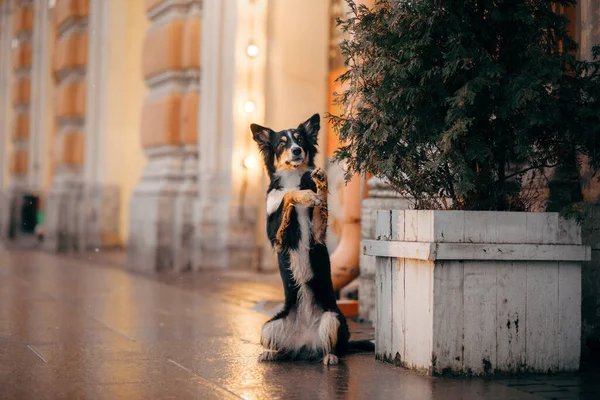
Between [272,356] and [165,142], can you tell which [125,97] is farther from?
[272,356]

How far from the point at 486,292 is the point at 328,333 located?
1110 millimetres

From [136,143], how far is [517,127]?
15859mm

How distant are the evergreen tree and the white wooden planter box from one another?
9.1 inches

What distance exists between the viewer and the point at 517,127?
559 centimetres

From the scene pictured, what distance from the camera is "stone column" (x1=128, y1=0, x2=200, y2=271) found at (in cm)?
1442

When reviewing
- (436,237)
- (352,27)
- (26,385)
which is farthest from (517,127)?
(26,385)

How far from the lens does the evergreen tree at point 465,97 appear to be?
5461 mm

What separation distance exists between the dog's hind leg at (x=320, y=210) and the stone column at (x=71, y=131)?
16173mm

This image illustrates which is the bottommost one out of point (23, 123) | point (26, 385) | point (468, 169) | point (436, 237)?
point (26, 385)

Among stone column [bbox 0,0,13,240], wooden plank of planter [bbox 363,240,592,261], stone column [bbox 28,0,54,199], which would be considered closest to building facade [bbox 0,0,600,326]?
wooden plank of planter [bbox 363,240,592,261]

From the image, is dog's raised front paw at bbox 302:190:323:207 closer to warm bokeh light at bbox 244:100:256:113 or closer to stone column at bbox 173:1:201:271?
warm bokeh light at bbox 244:100:256:113

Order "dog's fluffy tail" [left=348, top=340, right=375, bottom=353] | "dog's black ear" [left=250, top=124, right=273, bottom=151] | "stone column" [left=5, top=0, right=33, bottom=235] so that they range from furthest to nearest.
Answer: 1. "stone column" [left=5, top=0, right=33, bottom=235]
2. "dog's fluffy tail" [left=348, top=340, right=375, bottom=353]
3. "dog's black ear" [left=250, top=124, right=273, bottom=151]

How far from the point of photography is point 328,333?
5984mm

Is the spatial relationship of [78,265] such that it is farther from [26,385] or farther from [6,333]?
[26,385]
